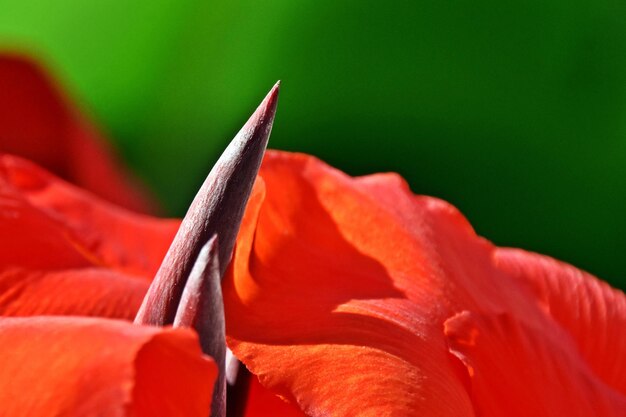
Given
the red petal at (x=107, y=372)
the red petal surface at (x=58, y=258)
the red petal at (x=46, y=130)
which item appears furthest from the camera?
the red petal at (x=46, y=130)

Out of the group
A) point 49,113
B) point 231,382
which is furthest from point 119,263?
point 49,113

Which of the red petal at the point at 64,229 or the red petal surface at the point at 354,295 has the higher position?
the red petal surface at the point at 354,295

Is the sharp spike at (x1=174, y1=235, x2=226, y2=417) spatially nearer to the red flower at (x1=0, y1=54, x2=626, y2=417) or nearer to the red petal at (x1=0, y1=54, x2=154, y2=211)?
the red flower at (x1=0, y1=54, x2=626, y2=417)

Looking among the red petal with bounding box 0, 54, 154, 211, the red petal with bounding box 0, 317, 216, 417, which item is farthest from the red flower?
the red petal with bounding box 0, 54, 154, 211

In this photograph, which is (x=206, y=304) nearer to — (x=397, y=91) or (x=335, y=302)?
(x=335, y=302)

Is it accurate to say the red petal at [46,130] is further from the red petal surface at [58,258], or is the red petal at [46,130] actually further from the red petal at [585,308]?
the red petal at [585,308]

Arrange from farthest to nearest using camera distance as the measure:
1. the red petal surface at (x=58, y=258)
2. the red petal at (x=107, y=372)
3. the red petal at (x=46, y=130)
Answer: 1. the red petal at (x=46, y=130)
2. the red petal surface at (x=58, y=258)
3. the red petal at (x=107, y=372)

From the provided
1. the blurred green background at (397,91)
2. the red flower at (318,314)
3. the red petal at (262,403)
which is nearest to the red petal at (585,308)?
the red flower at (318,314)
